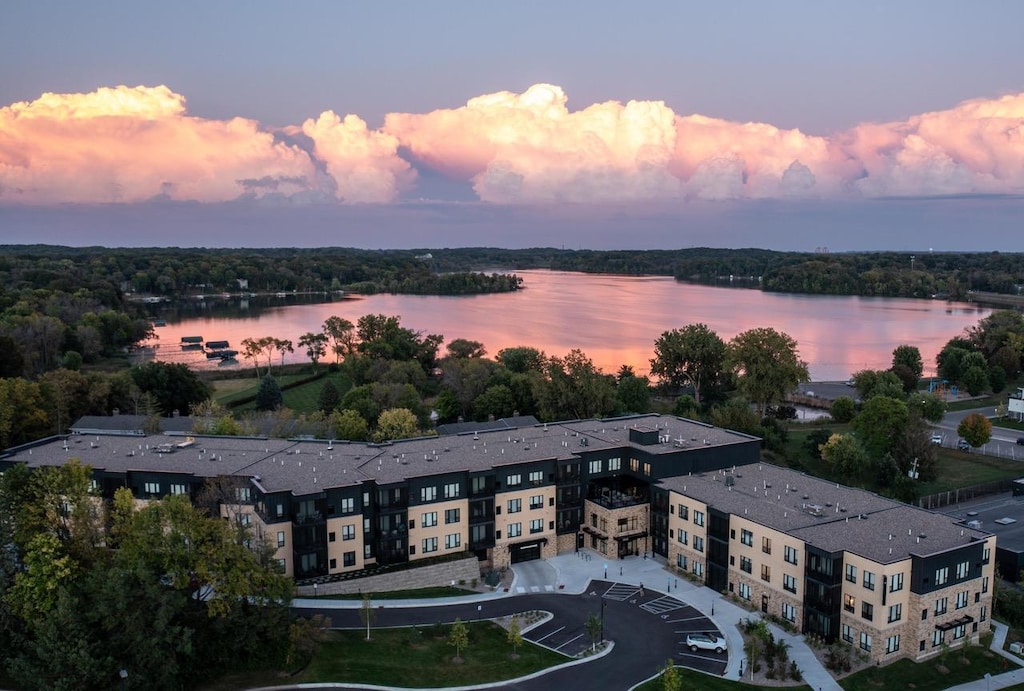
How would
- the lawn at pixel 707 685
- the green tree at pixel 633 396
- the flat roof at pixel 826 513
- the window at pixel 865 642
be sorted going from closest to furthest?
the lawn at pixel 707 685 < the window at pixel 865 642 < the flat roof at pixel 826 513 < the green tree at pixel 633 396

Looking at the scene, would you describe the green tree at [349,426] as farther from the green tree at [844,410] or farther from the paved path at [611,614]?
the green tree at [844,410]

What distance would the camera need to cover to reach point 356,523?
36.8 metres

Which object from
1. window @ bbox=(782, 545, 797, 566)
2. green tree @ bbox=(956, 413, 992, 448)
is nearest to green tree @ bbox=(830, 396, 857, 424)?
green tree @ bbox=(956, 413, 992, 448)

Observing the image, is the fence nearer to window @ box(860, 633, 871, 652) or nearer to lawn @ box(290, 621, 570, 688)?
window @ box(860, 633, 871, 652)

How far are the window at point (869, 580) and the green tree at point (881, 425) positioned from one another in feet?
93.9

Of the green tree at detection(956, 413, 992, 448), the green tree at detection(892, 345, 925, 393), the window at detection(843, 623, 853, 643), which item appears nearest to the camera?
the window at detection(843, 623, 853, 643)

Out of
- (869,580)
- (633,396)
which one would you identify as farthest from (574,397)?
(869,580)

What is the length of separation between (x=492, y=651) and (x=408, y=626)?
4.14 m

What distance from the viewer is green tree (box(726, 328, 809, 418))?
71.7m

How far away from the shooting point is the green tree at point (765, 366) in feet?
235

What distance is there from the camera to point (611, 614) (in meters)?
34.7

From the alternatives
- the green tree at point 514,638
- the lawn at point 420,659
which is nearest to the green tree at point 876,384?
the green tree at point 514,638

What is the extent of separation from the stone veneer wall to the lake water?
59.4 metres

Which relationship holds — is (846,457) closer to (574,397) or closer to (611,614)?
(574,397)
